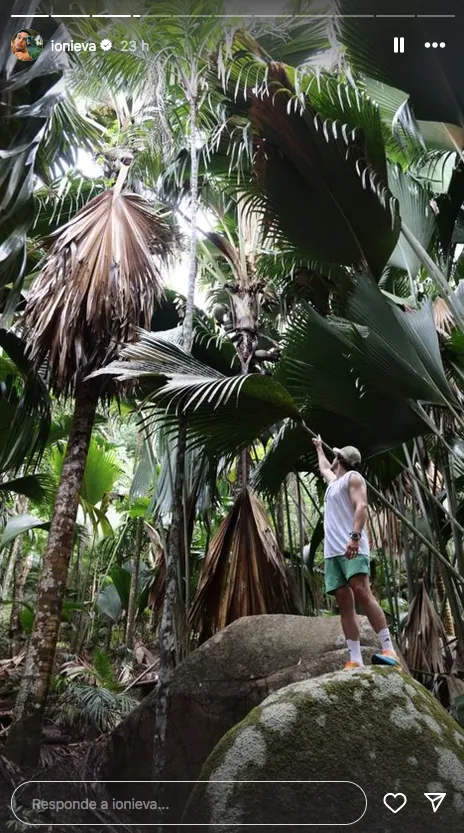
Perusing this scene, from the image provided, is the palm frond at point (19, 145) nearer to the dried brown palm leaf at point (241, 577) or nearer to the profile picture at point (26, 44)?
the profile picture at point (26, 44)

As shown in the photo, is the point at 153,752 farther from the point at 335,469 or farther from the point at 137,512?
the point at 137,512

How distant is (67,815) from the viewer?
1.23 metres

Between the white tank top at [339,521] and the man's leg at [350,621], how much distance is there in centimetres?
13

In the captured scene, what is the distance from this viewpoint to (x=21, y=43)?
68.1 inches

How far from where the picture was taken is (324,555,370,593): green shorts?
Result: 1.88m

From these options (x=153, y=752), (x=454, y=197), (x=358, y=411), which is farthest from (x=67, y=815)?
(x=454, y=197)

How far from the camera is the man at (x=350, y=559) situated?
1.88m

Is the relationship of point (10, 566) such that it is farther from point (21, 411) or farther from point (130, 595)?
point (21, 411)

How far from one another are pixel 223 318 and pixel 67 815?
2.61 meters

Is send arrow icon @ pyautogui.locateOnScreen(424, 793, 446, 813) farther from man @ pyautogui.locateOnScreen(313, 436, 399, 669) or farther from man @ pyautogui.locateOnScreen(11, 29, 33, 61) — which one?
man @ pyautogui.locateOnScreen(11, 29, 33, 61)

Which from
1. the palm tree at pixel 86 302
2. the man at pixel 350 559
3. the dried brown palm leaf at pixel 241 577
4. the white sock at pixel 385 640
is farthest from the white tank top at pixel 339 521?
the palm tree at pixel 86 302

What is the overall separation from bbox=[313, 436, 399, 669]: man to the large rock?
0.27 metres

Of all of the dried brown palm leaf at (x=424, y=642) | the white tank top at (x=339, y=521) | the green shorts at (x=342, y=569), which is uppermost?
the white tank top at (x=339, y=521)
